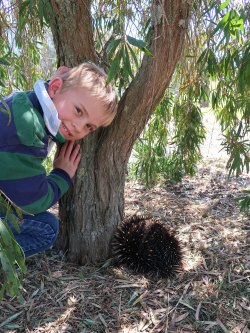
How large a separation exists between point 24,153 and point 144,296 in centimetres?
100

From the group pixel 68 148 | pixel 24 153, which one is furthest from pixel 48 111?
pixel 68 148

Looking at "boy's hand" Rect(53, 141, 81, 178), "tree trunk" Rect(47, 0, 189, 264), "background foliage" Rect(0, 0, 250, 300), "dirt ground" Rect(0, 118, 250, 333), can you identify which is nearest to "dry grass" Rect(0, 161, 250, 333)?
"dirt ground" Rect(0, 118, 250, 333)

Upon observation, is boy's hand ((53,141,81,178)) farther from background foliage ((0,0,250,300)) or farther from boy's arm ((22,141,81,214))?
background foliage ((0,0,250,300))

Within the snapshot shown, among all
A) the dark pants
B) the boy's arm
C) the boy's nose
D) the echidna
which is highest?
the boy's nose

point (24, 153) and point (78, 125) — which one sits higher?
point (78, 125)

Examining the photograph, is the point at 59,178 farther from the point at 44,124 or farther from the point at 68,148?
the point at 44,124

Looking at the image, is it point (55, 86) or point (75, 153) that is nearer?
point (55, 86)

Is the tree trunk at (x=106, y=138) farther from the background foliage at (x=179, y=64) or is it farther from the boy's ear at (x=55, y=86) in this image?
the boy's ear at (x=55, y=86)

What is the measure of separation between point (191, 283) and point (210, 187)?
1.73 m

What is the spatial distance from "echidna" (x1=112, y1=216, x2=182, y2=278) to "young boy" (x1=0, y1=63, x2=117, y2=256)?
55 cm

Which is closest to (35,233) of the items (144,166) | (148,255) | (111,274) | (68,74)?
(111,274)

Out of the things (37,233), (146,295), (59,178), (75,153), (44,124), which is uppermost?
(44,124)

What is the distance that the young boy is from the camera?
66.9 inches

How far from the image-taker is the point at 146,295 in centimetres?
217
